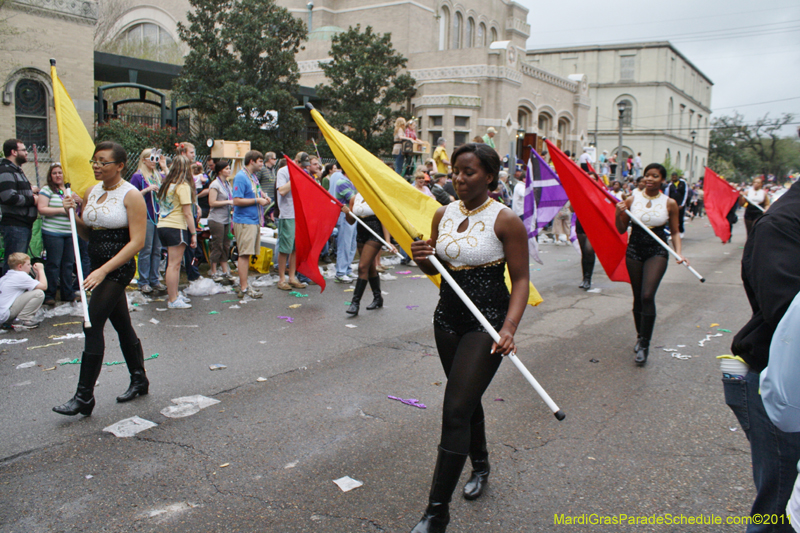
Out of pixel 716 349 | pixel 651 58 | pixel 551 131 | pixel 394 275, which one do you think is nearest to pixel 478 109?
pixel 551 131

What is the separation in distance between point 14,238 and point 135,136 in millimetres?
11260

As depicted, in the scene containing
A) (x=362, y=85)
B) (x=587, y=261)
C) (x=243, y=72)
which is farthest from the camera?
(x=362, y=85)

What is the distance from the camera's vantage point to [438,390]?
17.7ft

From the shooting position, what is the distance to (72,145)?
5.06 metres

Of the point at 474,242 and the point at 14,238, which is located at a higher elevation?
the point at 474,242

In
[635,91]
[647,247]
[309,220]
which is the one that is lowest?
[647,247]

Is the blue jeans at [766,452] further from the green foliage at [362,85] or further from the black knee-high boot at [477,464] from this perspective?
the green foliage at [362,85]

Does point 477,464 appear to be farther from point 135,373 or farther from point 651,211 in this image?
point 651,211

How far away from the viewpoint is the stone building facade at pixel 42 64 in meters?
17.4

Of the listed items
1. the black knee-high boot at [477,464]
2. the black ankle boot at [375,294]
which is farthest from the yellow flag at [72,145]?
the black ankle boot at [375,294]

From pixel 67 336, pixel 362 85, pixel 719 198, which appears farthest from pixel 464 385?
pixel 362 85

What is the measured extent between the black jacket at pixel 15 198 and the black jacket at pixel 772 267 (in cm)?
801

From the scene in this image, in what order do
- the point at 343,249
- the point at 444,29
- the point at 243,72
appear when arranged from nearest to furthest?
1. the point at 343,249
2. the point at 243,72
3. the point at 444,29

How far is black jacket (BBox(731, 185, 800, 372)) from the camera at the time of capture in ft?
7.52
